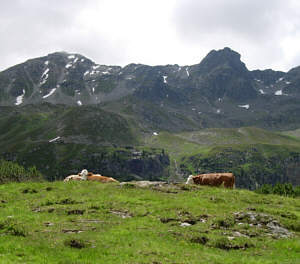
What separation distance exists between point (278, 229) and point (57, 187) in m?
21.8

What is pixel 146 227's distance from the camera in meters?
19.5

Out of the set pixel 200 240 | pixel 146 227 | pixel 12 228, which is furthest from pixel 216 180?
pixel 12 228

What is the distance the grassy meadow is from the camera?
15039mm

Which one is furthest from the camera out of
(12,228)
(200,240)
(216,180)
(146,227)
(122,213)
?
(216,180)

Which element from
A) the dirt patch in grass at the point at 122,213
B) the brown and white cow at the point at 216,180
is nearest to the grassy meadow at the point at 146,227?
the dirt patch in grass at the point at 122,213

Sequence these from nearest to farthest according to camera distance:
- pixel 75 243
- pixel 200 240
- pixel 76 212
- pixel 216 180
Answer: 1. pixel 75 243
2. pixel 200 240
3. pixel 76 212
4. pixel 216 180

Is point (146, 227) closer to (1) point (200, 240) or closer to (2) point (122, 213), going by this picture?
(2) point (122, 213)

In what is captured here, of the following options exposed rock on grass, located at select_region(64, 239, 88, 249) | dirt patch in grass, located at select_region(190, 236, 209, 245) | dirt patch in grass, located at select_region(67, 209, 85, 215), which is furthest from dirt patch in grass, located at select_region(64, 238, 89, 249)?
dirt patch in grass, located at select_region(67, 209, 85, 215)

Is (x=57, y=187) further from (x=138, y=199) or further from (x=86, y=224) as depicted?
(x=86, y=224)

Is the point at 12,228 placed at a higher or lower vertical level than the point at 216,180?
lower

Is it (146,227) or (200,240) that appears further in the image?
(146,227)

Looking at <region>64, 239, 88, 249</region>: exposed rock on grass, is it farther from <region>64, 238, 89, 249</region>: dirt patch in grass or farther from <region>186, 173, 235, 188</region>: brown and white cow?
<region>186, 173, 235, 188</region>: brown and white cow

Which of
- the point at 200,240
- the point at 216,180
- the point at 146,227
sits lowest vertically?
the point at 200,240

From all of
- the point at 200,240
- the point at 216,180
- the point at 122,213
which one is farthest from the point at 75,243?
the point at 216,180
